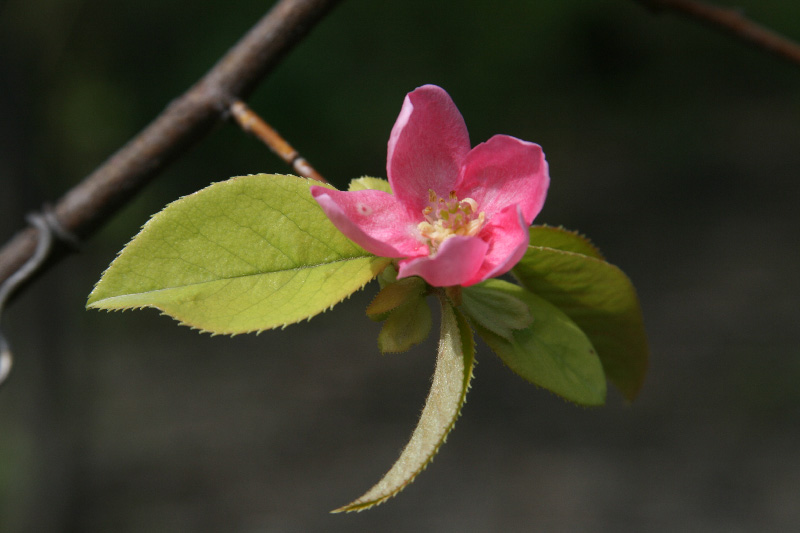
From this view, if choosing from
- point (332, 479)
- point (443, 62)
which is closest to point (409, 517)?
point (332, 479)

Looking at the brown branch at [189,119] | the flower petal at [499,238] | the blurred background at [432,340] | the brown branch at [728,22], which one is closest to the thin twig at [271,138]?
the brown branch at [189,119]

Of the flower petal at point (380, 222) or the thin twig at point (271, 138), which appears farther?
the thin twig at point (271, 138)

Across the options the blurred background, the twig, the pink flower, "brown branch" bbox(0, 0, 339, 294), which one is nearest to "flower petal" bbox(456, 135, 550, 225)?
the pink flower

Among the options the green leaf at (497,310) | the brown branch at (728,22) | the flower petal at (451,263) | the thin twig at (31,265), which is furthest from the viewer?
the brown branch at (728,22)

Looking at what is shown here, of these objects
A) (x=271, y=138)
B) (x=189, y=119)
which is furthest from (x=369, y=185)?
(x=189, y=119)

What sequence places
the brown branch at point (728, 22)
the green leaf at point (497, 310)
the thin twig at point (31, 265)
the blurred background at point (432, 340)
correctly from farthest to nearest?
the blurred background at point (432, 340)
the brown branch at point (728, 22)
the thin twig at point (31, 265)
the green leaf at point (497, 310)

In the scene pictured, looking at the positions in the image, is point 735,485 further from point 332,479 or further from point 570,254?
point 570,254

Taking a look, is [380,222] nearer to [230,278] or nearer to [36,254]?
[230,278]

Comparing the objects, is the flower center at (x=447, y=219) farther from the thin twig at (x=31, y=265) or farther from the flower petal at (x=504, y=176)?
the thin twig at (x=31, y=265)
